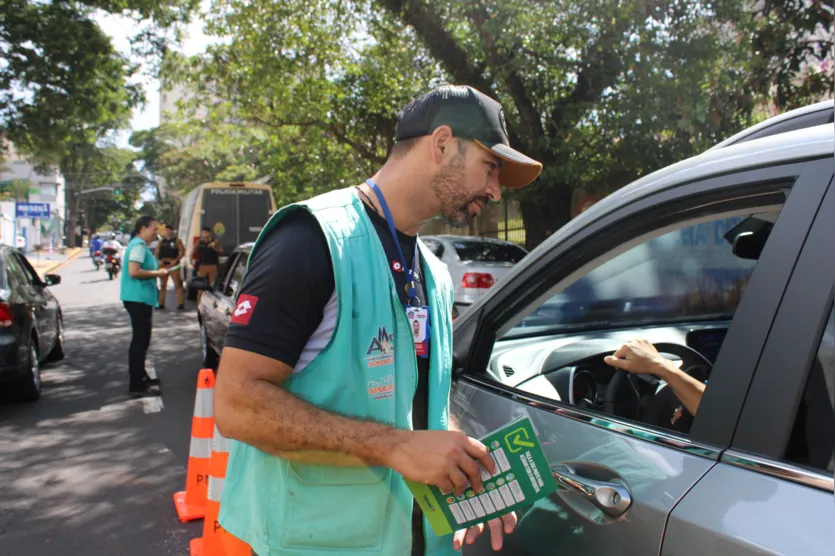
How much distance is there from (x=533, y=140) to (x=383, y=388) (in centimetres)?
1067

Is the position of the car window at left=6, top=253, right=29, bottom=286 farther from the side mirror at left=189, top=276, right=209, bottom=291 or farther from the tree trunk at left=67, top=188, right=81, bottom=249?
the tree trunk at left=67, top=188, right=81, bottom=249

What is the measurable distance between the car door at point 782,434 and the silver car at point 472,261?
29.3 feet

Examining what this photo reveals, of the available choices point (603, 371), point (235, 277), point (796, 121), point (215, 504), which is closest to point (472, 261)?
point (235, 277)

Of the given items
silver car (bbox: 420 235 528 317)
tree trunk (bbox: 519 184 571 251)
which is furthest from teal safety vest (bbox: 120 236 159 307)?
tree trunk (bbox: 519 184 571 251)

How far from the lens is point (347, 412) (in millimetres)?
1472

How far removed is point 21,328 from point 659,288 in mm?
5964

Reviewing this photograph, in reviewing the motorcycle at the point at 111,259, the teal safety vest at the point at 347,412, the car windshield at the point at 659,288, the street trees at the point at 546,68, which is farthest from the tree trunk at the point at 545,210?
the motorcycle at the point at 111,259

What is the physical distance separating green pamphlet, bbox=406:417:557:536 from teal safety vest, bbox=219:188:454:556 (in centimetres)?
15

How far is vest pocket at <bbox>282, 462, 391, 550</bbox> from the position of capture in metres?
1.43

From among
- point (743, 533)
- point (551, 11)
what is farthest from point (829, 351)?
point (551, 11)

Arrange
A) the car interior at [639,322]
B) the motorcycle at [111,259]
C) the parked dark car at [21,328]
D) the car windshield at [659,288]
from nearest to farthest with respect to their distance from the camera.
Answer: the car interior at [639,322] < the car windshield at [659,288] < the parked dark car at [21,328] < the motorcycle at [111,259]

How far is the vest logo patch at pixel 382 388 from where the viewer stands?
1.48m

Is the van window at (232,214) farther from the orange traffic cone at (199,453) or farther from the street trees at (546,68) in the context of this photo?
the orange traffic cone at (199,453)

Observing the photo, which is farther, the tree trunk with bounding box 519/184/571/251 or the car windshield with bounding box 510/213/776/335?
the tree trunk with bounding box 519/184/571/251
